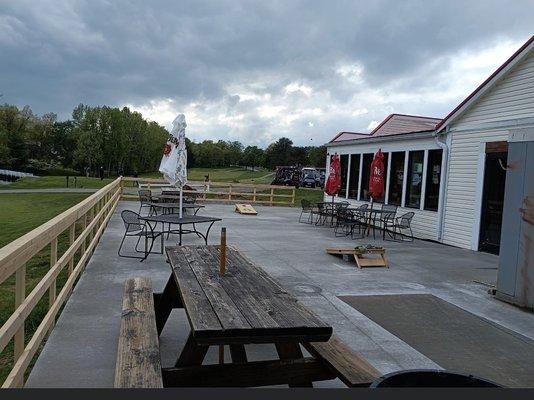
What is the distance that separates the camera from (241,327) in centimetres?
226

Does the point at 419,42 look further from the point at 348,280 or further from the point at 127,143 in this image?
the point at 127,143

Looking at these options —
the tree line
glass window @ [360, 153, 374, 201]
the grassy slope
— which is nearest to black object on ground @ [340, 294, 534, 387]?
glass window @ [360, 153, 374, 201]

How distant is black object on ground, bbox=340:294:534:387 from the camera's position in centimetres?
371

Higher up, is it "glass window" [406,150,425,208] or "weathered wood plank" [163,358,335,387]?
"glass window" [406,150,425,208]

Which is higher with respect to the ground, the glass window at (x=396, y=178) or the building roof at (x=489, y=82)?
the building roof at (x=489, y=82)

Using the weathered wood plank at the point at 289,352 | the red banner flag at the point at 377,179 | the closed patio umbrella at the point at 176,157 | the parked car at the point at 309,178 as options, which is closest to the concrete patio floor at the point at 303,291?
the weathered wood plank at the point at 289,352

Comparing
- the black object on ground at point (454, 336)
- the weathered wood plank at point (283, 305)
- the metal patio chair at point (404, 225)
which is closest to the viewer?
the weathered wood plank at point (283, 305)

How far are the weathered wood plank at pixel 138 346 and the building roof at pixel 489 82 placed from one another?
859 centimetres

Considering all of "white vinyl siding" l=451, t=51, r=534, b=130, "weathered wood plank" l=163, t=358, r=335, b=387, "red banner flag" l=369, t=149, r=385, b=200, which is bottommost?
"weathered wood plank" l=163, t=358, r=335, b=387

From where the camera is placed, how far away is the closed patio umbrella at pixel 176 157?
26.9 ft

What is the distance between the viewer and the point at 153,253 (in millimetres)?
7918

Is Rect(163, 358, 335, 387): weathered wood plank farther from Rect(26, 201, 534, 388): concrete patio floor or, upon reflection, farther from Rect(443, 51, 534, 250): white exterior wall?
Rect(443, 51, 534, 250): white exterior wall

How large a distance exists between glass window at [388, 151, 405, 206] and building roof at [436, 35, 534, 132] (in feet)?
6.37

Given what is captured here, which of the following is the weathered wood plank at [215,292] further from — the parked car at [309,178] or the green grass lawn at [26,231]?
the parked car at [309,178]
